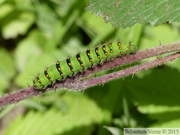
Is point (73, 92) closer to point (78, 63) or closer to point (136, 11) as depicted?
point (78, 63)

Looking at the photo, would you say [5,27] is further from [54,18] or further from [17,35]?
[54,18]

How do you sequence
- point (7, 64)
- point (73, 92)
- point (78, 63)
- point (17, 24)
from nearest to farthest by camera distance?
point (78, 63) < point (73, 92) < point (17, 24) < point (7, 64)

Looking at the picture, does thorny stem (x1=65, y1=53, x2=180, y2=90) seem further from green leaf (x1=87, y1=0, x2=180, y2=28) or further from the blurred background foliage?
the blurred background foliage

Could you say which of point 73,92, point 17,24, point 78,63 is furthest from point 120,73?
point 17,24

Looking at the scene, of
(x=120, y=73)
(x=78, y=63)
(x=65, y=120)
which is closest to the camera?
(x=120, y=73)

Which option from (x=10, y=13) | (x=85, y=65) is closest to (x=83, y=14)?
(x=10, y=13)

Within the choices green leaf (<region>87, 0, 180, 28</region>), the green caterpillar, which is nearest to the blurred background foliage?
the green caterpillar


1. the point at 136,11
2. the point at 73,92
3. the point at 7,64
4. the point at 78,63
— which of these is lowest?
the point at 78,63

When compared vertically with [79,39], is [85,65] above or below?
below
